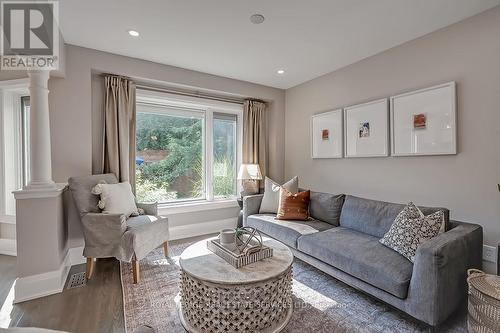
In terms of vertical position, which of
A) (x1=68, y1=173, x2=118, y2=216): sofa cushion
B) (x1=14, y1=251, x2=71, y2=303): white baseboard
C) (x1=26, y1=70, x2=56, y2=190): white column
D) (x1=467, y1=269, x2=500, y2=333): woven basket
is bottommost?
(x1=14, y1=251, x2=71, y2=303): white baseboard

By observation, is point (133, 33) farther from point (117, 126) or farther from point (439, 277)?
point (439, 277)

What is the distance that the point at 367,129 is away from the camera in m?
3.11

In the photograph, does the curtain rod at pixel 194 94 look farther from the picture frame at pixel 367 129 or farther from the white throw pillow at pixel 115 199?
the picture frame at pixel 367 129

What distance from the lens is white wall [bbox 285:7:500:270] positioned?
2158 mm

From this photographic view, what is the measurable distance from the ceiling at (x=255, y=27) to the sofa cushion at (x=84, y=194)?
157 centimetres

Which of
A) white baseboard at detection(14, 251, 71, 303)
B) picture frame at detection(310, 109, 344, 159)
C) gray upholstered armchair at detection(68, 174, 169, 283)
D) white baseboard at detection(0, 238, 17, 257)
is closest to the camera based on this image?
white baseboard at detection(14, 251, 71, 303)

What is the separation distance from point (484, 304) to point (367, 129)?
211 cm

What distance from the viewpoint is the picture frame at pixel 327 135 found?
3479mm

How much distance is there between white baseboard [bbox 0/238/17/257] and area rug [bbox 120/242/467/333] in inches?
66.8

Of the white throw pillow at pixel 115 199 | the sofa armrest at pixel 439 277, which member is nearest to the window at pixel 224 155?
the white throw pillow at pixel 115 199

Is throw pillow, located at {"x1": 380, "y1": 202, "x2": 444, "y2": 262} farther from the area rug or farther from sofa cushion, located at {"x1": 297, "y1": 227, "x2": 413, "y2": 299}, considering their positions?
the area rug

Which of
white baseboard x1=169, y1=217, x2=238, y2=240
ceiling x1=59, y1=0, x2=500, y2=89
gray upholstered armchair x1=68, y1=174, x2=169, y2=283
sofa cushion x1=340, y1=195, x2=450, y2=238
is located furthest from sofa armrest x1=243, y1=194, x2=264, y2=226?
ceiling x1=59, y1=0, x2=500, y2=89

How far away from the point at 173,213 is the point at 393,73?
348 cm

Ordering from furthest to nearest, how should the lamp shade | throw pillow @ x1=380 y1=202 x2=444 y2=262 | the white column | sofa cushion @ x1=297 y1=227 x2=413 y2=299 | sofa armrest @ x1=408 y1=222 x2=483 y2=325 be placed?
the lamp shade < the white column < throw pillow @ x1=380 y1=202 x2=444 y2=262 < sofa cushion @ x1=297 y1=227 x2=413 y2=299 < sofa armrest @ x1=408 y1=222 x2=483 y2=325
